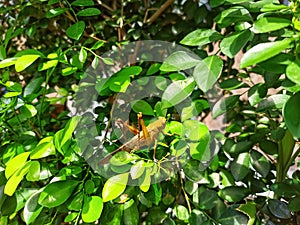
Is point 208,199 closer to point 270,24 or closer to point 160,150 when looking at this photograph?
point 160,150

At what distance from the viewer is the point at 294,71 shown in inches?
13.4

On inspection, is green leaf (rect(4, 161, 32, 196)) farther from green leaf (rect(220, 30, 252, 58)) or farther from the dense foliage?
green leaf (rect(220, 30, 252, 58))

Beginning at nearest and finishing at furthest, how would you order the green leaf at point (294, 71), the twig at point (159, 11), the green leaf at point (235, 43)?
the green leaf at point (294, 71), the green leaf at point (235, 43), the twig at point (159, 11)

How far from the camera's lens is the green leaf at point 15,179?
1.69 ft

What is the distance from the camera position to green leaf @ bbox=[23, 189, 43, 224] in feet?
1.81

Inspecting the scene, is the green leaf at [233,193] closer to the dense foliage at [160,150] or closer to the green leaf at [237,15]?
the dense foliage at [160,150]

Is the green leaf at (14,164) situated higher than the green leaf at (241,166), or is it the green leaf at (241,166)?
the green leaf at (14,164)

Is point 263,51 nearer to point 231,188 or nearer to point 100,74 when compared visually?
point 231,188

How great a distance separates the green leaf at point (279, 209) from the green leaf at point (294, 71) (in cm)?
29

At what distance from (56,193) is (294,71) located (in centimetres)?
33

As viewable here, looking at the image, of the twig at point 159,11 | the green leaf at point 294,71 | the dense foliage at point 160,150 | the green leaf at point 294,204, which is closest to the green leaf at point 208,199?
the dense foliage at point 160,150

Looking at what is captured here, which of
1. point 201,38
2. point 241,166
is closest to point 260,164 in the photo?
point 241,166

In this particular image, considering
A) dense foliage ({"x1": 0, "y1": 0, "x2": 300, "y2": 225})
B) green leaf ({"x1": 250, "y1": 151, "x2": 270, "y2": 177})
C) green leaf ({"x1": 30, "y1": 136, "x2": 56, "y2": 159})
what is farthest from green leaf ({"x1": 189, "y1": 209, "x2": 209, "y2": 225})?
green leaf ({"x1": 30, "y1": 136, "x2": 56, "y2": 159})

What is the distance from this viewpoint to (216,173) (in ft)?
2.22
